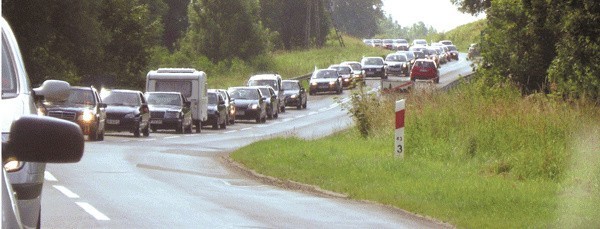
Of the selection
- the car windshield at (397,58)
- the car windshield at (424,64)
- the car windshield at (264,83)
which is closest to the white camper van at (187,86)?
the car windshield at (264,83)

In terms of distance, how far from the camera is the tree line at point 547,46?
2888 cm

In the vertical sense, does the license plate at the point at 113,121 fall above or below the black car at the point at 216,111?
above

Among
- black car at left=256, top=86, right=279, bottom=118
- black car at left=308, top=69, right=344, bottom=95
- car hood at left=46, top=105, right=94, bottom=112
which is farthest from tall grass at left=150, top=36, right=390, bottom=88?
car hood at left=46, top=105, right=94, bottom=112

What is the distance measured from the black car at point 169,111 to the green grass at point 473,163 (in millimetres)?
16342

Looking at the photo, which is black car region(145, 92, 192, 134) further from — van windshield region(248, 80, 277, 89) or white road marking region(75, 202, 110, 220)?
white road marking region(75, 202, 110, 220)

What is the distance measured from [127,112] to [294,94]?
32.2m

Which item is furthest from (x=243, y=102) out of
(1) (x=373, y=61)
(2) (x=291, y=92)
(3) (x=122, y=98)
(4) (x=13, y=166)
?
(4) (x=13, y=166)

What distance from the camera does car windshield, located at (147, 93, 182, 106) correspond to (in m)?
51.1

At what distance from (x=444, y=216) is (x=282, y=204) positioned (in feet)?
8.61

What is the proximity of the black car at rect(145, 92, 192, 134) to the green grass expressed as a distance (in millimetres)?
16342

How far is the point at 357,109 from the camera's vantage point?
35.7 m

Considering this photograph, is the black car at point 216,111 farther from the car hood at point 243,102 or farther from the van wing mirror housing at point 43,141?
the van wing mirror housing at point 43,141

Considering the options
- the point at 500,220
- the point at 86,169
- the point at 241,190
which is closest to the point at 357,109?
the point at 86,169

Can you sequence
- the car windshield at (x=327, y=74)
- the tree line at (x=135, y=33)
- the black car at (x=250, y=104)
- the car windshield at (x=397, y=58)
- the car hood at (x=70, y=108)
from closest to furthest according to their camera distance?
the car hood at (x=70, y=108) → the tree line at (x=135, y=33) → the black car at (x=250, y=104) → the car windshield at (x=327, y=74) → the car windshield at (x=397, y=58)
